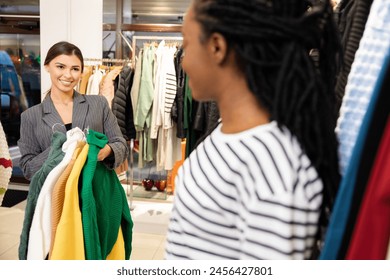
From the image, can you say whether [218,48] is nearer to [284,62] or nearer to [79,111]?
[284,62]

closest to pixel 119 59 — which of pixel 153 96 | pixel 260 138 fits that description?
pixel 153 96

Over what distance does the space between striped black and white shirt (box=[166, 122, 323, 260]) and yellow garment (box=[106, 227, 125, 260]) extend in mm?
1016

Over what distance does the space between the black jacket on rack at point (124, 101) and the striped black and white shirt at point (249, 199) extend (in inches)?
102

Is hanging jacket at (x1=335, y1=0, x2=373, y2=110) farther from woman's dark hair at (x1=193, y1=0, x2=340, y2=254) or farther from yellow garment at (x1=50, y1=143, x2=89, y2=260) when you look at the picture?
yellow garment at (x1=50, y1=143, x2=89, y2=260)

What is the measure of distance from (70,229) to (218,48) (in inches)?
37.9

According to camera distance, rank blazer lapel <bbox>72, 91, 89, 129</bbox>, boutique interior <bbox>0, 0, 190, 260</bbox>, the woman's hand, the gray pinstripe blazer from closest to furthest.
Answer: the woman's hand, the gray pinstripe blazer, blazer lapel <bbox>72, 91, 89, 129</bbox>, boutique interior <bbox>0, 0, 190, 260</bbox>

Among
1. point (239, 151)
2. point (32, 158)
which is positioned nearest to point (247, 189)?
point (239, 151)

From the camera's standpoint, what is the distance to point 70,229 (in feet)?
4.50

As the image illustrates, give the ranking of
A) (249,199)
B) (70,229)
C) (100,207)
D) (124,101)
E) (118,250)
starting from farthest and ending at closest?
(124,101) → (118,250) → (100,207) → (70,229) → (249,199)

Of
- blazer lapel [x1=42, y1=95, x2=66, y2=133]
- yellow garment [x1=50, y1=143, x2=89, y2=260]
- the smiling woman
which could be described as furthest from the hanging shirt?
blazer lapel [x1=42, y1=95, x2=66, y2=133]

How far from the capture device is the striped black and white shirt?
618 millimetres

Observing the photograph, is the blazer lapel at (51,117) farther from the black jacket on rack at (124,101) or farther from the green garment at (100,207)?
the black jacket on rack at (124,101)

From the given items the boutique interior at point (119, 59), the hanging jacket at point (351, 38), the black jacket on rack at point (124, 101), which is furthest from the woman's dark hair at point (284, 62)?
the boutique interior at point (119, 59)
